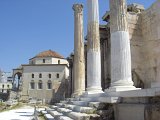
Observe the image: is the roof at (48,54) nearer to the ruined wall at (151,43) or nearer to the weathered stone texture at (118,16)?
the ruined wall at (151,43)

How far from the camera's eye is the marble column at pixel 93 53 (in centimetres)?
1552

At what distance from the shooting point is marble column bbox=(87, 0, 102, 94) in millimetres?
15523

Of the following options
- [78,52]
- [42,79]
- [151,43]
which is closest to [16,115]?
[78,52]

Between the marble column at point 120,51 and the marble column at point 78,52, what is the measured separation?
879 centimetres

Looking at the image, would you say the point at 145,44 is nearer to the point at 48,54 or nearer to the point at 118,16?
the point at 118,16

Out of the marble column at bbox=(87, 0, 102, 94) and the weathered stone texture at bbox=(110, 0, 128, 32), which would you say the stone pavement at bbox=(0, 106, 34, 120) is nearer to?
the marble column at bbox=(87, 0, 102, 94)

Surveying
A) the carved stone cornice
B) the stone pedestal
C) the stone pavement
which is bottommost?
the stone pavement

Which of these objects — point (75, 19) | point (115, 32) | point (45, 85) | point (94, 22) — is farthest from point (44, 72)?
point (115, 32)

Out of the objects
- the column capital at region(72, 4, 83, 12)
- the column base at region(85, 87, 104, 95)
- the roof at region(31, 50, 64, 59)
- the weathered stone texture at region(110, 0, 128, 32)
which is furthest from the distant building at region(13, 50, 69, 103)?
the weathered stone texture at region(110, 0, 128, 32)

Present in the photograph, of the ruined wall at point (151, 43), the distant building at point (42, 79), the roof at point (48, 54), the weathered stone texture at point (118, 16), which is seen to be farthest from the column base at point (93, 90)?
the roof at point (48, 54)

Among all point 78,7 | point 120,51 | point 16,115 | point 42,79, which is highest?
point 78,7

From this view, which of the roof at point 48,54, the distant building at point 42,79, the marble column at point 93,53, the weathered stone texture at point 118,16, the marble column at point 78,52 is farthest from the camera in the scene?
the roof at point 48,54

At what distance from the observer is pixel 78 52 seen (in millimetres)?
21406

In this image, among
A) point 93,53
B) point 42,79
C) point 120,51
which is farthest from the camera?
point 42,79
